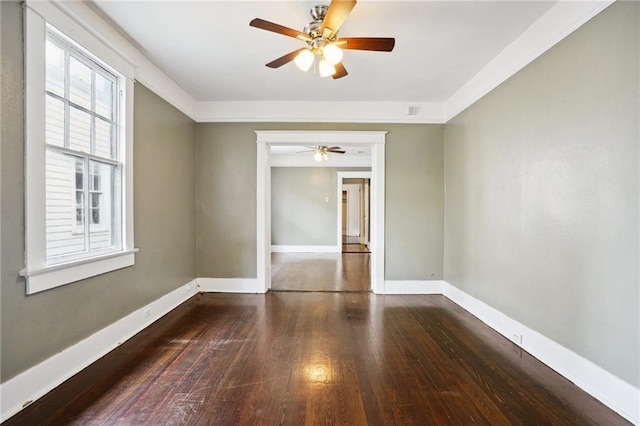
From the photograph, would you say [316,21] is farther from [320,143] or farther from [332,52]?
[320,143]

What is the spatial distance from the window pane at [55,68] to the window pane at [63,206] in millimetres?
436

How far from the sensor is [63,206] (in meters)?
2.09

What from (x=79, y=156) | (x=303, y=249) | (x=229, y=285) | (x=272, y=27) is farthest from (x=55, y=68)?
(x=303, y=249)

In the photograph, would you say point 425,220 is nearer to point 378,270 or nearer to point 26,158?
point 378,270

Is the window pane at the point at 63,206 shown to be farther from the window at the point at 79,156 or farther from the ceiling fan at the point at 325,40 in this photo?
the ceiling fan at the point at 325,40

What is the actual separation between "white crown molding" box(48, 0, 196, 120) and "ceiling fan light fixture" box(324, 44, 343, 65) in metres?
1.77

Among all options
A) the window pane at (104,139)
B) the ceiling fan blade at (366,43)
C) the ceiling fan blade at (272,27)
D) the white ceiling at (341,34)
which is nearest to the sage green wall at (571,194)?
the white ceiling at (341,34)

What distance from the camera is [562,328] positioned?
2.17m

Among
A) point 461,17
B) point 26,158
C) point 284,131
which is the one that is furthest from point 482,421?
point 284,131

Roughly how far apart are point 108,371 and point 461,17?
3735mm

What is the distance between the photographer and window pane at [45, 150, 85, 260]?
6.51 ft

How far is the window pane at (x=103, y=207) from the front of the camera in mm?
2410

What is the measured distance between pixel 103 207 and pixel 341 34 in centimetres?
250

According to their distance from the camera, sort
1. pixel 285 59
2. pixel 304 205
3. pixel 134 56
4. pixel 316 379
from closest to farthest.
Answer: pixel 316 379, pixel 285 59, pixel 134 56, pixel 304 205
